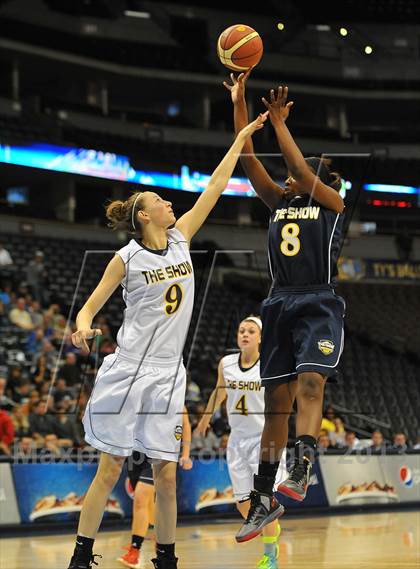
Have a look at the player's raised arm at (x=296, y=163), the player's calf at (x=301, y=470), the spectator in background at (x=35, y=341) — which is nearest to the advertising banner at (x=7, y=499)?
the spectator in background at (x=35, y=341)

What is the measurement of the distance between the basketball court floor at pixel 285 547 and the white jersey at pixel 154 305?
3.38 metres

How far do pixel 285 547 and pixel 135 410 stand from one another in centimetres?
538

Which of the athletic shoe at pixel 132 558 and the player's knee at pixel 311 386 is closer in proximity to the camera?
the player's knee at pixel 311 386

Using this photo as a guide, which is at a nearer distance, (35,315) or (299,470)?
(299,470)

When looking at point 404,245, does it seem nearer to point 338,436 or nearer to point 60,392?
point 338,436

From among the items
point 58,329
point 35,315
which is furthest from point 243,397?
point 35,315

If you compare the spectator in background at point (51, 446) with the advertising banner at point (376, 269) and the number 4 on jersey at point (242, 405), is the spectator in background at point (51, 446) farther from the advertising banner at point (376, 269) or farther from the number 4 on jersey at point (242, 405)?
the advertising banner at point (376, 269)

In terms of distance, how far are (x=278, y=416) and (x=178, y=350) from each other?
0.81m

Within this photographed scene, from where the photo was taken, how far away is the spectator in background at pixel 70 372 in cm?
1552

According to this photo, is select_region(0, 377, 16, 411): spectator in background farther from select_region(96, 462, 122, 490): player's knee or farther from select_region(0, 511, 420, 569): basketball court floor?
select_region(96, 462, 122, 490): player's knee

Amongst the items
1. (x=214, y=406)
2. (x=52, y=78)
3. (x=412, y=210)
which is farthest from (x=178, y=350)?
(x=412, y=210)

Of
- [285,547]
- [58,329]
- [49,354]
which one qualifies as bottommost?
[285,547]

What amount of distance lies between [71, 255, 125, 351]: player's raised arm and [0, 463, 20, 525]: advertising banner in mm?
6750

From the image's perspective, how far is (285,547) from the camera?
36.9 ft
